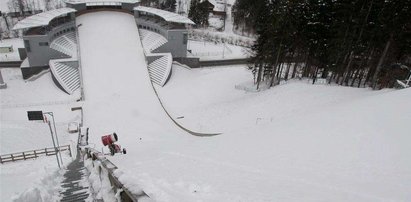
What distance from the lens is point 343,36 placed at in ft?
74.0

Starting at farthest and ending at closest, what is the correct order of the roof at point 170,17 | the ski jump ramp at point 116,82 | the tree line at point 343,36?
the roof at point 170,17, the ski jump ramp at point 116,82, the tree line at point 343,36

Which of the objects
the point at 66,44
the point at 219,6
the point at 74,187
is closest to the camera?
the point at 74,187

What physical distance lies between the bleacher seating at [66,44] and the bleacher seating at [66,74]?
237cm

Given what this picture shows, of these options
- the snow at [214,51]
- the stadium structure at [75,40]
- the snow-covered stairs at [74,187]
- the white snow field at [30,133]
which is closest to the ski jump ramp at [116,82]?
the stadium structure at [75,40]

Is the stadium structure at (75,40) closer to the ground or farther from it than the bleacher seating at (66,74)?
farther from it

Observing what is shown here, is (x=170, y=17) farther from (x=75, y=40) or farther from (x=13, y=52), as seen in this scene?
(x=13, y=52)

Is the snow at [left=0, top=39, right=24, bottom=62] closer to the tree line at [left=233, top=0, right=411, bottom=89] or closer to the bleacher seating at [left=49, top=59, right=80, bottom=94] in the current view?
the bleacher seating at [left=49, top=59, right=80, bottom=94]

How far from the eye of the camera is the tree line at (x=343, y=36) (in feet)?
67.6

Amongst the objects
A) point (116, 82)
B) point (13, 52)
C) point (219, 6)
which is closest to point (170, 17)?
point (116, 82)

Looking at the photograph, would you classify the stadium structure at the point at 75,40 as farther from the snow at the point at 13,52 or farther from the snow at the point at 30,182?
the snow at the point at 30,182

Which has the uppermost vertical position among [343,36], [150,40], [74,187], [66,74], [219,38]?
[343,36]

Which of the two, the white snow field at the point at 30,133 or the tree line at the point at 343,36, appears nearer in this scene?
→ the white snow field at the point at 30,133

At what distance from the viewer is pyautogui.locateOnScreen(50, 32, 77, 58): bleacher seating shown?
32.9m

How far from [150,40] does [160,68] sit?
7.23 meters
